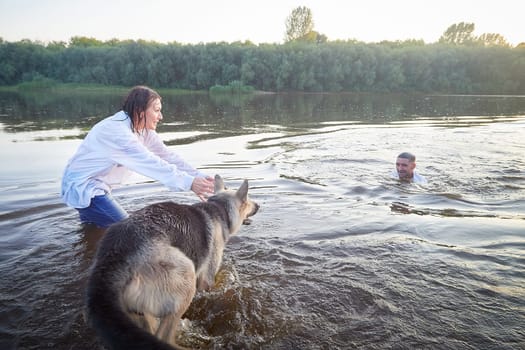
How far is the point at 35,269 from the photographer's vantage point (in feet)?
17.5

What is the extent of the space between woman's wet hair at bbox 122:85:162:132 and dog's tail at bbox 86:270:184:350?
116 inches

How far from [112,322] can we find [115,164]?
3463 millimetres

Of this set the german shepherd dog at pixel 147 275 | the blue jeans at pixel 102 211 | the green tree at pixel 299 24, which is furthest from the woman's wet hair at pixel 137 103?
the green tree at pixel 299 24

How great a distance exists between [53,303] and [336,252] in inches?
171

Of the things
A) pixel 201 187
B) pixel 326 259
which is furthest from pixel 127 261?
pixel 326 259

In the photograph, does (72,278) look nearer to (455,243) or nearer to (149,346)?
(149,346)

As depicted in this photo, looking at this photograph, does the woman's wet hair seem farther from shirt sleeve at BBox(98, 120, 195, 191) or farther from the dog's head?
the dog's head

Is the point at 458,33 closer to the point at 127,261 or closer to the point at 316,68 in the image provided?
the point at 316,68

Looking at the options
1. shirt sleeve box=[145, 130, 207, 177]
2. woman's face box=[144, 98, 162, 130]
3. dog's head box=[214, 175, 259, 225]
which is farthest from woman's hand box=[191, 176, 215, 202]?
woman's face box=[144, 98, 162, 130]

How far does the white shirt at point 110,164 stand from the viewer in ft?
16.1

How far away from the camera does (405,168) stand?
10297 millimetres

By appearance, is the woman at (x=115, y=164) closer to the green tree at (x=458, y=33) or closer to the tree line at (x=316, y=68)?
the tree line at (x=316, y=68)

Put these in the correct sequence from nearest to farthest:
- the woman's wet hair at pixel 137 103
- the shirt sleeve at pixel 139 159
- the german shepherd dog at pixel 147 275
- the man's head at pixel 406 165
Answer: the german shepherd dog at pixel 147 275 → the shirt sleeve at pixel 139 159 → the woman's wet hair at pixel 137 103 → the man's head at pixel 406 165

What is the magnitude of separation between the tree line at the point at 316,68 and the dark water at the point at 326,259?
63.9 metres
